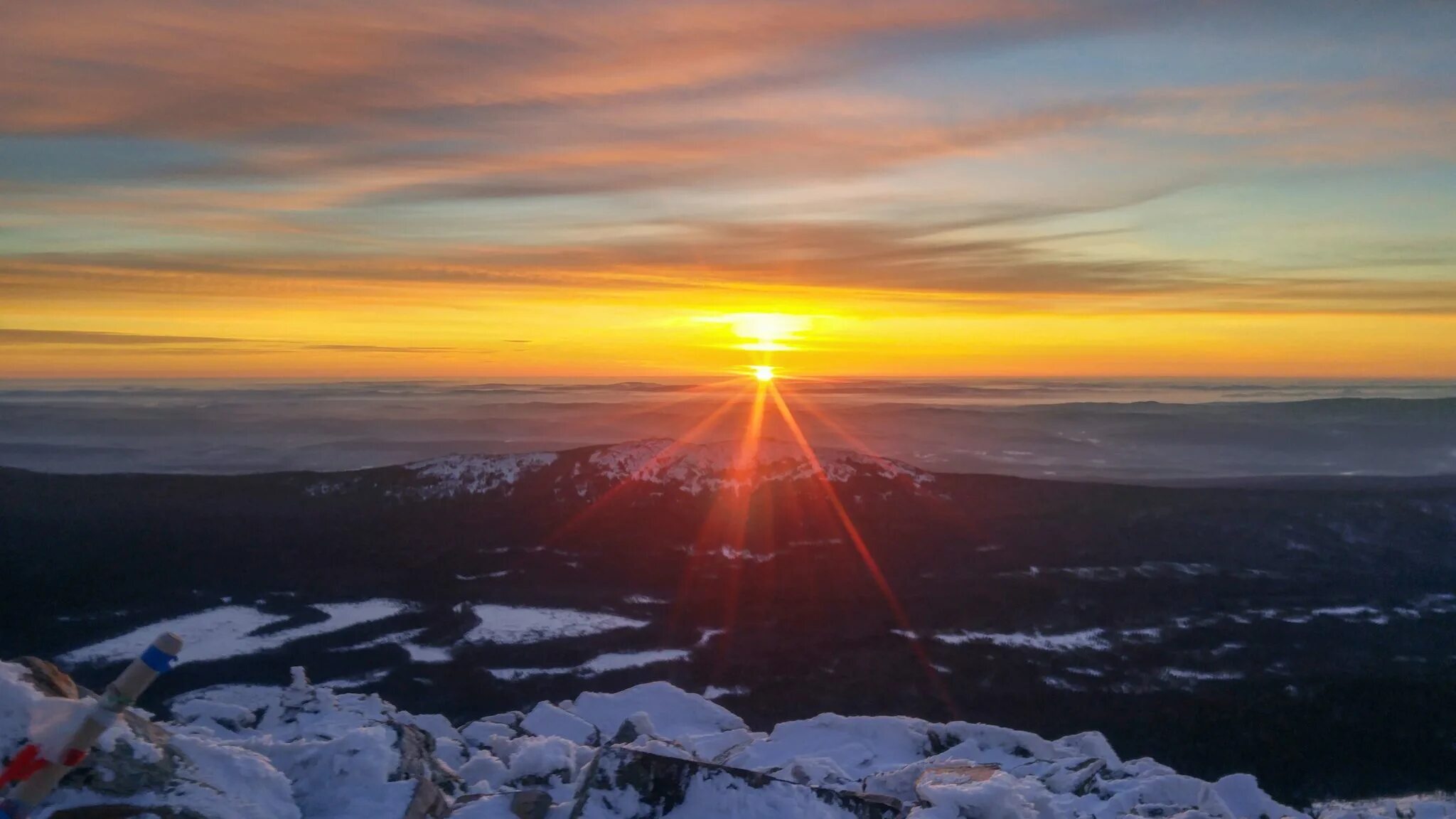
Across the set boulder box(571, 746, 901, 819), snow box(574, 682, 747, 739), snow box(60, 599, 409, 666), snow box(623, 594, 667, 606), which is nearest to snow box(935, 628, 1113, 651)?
snow box(623, 594, 667, 606)

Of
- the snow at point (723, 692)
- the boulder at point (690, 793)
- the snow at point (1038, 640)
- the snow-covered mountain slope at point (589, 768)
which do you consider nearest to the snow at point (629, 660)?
the snow at point (723, 692)

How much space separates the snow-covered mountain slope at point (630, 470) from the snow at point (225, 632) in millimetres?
17632

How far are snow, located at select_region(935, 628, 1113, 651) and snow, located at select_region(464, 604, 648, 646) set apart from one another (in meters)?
12.1

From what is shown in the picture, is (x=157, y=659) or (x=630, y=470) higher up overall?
(x=157, y=659)

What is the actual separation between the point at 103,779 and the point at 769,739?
13146 millimetres

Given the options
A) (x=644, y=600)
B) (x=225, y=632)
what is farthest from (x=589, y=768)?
(x=644, y=600)

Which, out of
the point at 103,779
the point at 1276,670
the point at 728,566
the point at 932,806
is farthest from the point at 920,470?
the point at 103,779

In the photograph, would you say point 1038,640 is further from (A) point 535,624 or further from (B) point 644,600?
(A) point 535,624

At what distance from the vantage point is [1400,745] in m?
27.4

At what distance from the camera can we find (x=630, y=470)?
2233 inches

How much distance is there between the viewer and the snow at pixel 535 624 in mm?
34281

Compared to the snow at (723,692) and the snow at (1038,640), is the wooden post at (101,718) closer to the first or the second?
the snow at (723,692)

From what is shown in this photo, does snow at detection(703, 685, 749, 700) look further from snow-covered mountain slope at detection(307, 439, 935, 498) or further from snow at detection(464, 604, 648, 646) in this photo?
snow-covered mountain slope at detection(307, 439, 935, 498)

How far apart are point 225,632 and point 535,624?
35.5ft
